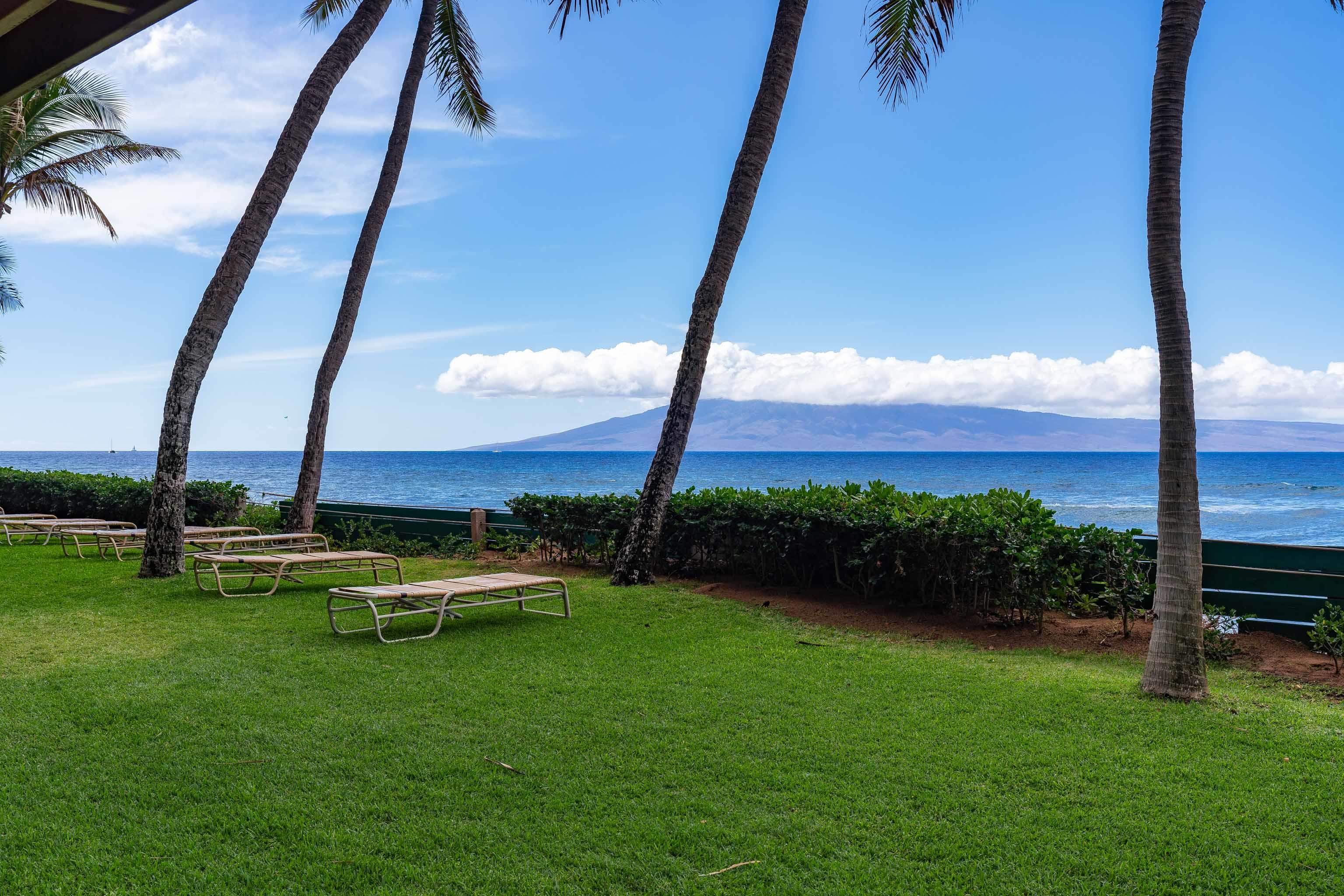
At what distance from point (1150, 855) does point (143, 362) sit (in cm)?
6011

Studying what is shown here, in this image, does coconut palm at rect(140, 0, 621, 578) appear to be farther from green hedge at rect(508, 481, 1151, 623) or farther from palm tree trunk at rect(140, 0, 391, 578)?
green hedge at rect(508, 481, 1151, 623)

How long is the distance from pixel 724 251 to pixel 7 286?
1238 inches

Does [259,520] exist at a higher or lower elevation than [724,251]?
lower

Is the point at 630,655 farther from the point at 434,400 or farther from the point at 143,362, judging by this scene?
the point at 434,400

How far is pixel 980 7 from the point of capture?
815 cm

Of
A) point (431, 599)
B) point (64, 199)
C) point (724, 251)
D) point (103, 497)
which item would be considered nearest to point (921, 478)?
point (64, 199)

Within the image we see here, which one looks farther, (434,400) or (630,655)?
(434,400)

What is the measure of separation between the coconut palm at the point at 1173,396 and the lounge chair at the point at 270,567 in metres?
6.66

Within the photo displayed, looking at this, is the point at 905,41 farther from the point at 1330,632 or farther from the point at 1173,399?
the point at 1330,632

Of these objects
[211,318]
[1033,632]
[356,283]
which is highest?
[356,283]

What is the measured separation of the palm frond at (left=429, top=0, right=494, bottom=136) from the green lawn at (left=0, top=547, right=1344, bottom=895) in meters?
10.7

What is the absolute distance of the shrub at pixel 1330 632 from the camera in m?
5.98

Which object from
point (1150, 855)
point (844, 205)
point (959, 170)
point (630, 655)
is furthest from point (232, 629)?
point (959, 170)

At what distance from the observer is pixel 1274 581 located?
662 centimetres
